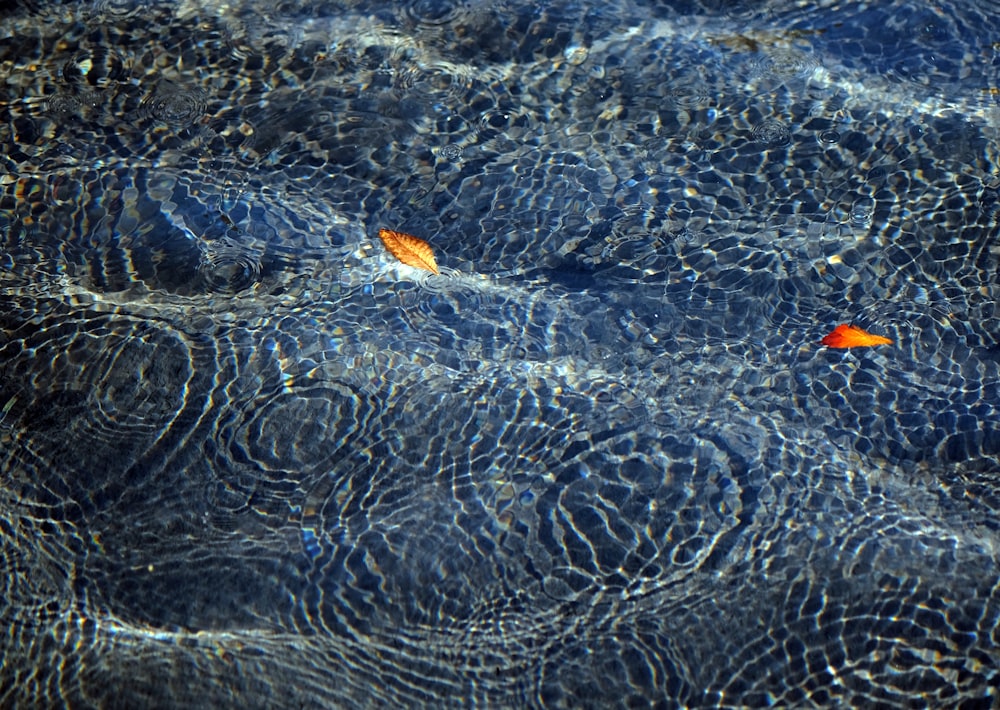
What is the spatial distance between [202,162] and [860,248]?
2.91m

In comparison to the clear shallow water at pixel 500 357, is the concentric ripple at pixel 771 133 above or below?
above

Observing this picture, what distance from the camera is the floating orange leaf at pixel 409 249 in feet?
12.2

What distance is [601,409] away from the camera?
3.22m

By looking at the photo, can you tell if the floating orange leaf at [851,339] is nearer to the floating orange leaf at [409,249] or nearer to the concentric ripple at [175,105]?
the floating orange leaf at [409,249]

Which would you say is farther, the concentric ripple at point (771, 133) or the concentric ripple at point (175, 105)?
the concentric ripple at point (175, 105)

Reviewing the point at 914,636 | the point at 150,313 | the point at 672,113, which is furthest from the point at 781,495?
the point at 150,313

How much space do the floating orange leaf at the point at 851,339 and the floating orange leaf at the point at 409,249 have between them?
5.20 ft

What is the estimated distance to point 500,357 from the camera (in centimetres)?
339

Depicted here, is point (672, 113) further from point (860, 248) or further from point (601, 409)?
point (601, 409)

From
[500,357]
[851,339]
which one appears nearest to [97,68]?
[500,357]

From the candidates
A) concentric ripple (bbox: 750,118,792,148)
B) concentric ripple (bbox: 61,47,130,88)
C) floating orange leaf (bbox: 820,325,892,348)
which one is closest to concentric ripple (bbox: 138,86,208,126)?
concentric ripple (bbox: 61,47,130,88)

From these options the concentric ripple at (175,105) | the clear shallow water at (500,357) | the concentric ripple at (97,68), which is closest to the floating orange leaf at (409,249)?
the clear shallow water at (500,357)

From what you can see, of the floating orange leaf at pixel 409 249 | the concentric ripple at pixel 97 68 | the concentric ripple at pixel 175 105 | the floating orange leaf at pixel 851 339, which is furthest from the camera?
the concentric ripple at pixel 97 68

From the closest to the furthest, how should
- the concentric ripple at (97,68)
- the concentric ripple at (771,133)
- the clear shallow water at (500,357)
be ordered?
the clear shallow water at (500,357)
the concentric ripple at (771,133)
the concentric ripple at (97,68)
